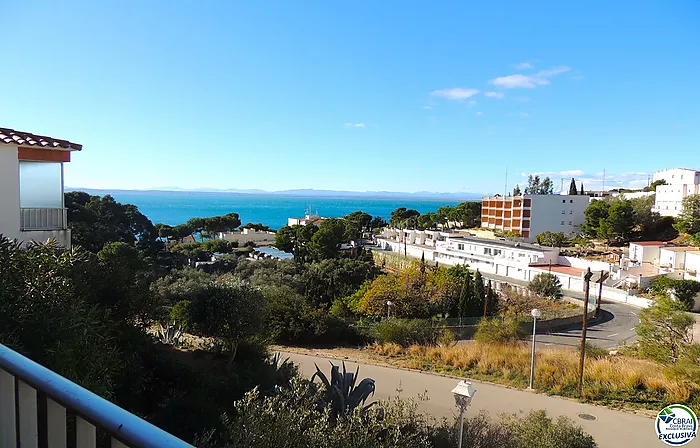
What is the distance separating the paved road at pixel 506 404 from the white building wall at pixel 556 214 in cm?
4824

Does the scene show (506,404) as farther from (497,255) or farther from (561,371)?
(497,255)

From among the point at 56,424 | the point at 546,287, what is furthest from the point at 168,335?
the point at 546,287

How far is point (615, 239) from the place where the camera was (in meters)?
46.8

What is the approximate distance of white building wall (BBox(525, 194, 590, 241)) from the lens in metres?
57.5

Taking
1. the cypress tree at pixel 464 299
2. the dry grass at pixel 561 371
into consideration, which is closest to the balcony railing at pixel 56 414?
the dry grass at pixel 561 371

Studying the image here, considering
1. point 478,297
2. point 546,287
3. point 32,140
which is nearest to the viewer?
point 32,140

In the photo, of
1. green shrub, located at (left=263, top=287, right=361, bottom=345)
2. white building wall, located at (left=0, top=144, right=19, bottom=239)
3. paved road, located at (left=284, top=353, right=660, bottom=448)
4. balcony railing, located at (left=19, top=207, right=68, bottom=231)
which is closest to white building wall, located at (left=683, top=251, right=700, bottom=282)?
paved road, located at (left=284, top=353, right=660, bottom=448)

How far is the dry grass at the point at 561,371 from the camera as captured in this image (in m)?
11.6

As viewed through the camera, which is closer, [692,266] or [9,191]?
[9,191]

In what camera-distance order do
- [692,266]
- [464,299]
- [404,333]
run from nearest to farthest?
1. [404,333]
2. [464,299]
3. [692,266]

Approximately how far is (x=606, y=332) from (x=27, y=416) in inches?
1016

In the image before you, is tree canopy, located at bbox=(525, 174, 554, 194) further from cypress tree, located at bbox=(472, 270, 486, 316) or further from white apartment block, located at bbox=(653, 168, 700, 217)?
cypress tree, located at bbox=(472, 270, 486, 316)

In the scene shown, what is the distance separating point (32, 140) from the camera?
300 inches

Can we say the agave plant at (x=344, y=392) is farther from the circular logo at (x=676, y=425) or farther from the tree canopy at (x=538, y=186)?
the tree canopy at (x=538, y=186)
